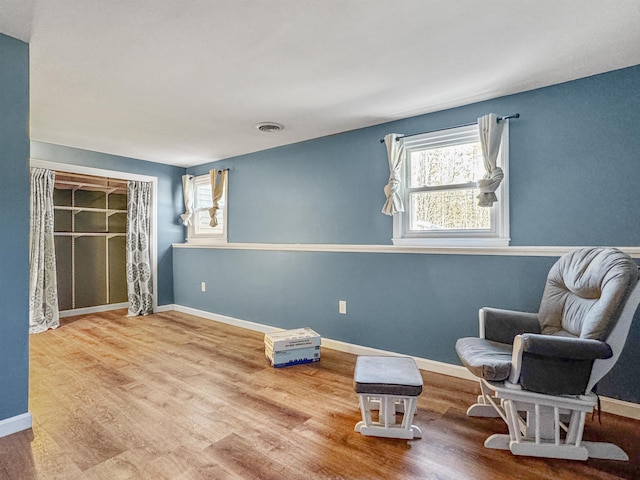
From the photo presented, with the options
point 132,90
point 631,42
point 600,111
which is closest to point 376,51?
point 631,42

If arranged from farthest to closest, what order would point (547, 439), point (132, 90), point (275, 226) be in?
1. point (275, 226)
2. point (132, 90)
3. point (547, 439)

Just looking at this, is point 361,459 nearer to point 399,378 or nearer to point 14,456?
point 399,378

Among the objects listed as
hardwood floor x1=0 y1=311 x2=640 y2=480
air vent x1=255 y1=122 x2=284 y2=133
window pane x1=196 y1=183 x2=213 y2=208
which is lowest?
hardwood floor x1=0 y1=311 x2=640 y2=480

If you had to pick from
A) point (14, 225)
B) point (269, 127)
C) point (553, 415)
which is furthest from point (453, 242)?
point (14, 225)

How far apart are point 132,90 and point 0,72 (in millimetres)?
809

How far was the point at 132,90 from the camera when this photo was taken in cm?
262

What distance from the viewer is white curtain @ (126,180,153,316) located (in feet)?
16.4

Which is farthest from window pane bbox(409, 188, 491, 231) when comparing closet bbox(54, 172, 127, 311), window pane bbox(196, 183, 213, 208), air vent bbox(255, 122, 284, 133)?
closet bbox(54, 172, 127, 311)

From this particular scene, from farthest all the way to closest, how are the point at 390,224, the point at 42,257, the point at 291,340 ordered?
1. the point at 42,257
2. the point at 390,224
3. the point at 291,340

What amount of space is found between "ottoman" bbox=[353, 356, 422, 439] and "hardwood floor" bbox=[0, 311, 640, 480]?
0.06 metres

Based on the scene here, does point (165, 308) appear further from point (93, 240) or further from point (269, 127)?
point (269, 127)

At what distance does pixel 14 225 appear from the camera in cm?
199

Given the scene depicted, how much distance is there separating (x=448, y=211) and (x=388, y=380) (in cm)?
166

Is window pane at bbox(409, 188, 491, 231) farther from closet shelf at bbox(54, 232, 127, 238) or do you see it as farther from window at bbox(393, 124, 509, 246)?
closet shelf at bbox(54, 232, 127, 238)
